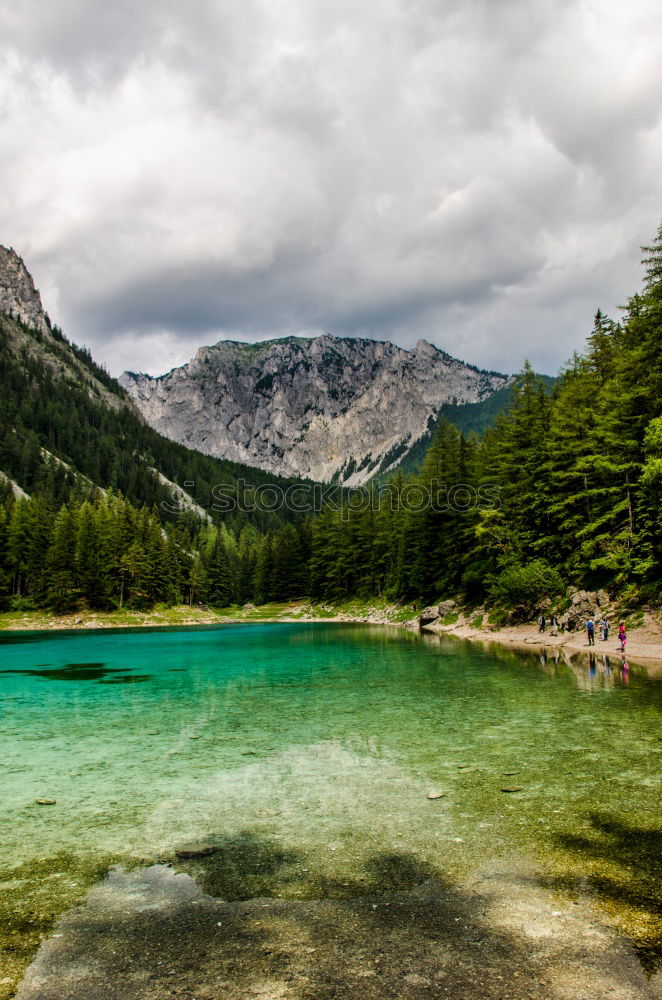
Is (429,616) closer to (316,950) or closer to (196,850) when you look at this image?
(196,850)

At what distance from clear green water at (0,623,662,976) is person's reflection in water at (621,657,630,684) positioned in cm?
25

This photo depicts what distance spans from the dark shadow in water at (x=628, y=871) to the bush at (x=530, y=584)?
3518 centimetres

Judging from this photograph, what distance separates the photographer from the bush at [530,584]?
41.2 m

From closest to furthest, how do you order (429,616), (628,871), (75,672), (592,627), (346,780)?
1. (628,871)
2. (346,780)
3. (75,672)
4. (592,627)
5. (429,616)

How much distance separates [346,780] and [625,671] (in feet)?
59.8

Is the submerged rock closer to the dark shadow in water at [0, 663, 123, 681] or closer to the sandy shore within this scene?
the sandy shore

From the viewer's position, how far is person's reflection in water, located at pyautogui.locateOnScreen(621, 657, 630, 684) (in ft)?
69.6

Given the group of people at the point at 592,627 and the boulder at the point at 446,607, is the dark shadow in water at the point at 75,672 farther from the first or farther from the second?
the boulder at the point at 446,607

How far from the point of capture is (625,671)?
23.5 m

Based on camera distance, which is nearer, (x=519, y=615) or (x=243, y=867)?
(x=243, y=867)

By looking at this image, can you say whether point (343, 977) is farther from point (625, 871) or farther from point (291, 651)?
point (291, 651)

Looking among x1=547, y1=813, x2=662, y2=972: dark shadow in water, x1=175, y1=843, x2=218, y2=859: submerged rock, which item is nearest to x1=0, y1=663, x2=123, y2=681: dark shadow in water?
x1=175, y1=843, x2=218, y2=859: submerged rock

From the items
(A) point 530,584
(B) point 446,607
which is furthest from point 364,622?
(A) point 530,584

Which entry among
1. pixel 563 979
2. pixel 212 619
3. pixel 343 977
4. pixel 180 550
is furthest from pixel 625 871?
pixel 180 550
